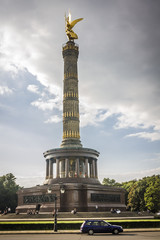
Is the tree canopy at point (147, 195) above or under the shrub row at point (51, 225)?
above

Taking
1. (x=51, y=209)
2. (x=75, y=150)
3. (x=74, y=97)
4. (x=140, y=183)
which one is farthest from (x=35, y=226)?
(x=140, y=183)

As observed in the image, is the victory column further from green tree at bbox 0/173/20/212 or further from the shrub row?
green tree at bbox 0/173/20/212

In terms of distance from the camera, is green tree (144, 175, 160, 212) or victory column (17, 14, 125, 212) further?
green tree (144, 175, 160, 212)

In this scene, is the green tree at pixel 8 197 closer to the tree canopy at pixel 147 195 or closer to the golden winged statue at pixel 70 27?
the tree canopy at pixel 147 195

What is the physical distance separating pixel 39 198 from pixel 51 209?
3882 millimetres

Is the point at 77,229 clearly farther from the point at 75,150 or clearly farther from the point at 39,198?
the point at 75,150

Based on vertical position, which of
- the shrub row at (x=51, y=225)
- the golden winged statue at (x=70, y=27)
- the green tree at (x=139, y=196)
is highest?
the golden winged statue at (x=70, y=27)

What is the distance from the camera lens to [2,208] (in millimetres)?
66438

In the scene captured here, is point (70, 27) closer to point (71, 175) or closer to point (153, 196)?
point (71, 175)

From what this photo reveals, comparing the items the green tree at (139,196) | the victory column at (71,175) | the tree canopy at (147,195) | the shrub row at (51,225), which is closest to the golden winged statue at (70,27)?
the victory column at (71,175)

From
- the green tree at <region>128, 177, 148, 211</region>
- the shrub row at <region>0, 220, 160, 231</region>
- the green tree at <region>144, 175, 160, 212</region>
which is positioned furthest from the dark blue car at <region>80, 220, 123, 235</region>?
the green tree at <region>128, 177, 148, 211</region>

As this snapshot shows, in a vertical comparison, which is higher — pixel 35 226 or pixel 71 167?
pixel 71 167

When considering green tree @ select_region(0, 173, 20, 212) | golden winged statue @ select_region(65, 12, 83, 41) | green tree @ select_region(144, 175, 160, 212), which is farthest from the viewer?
green tree @ select_region(0, 173, 20, 212)

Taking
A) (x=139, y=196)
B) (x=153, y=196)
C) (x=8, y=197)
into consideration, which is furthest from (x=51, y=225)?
(x=8, y=197)
